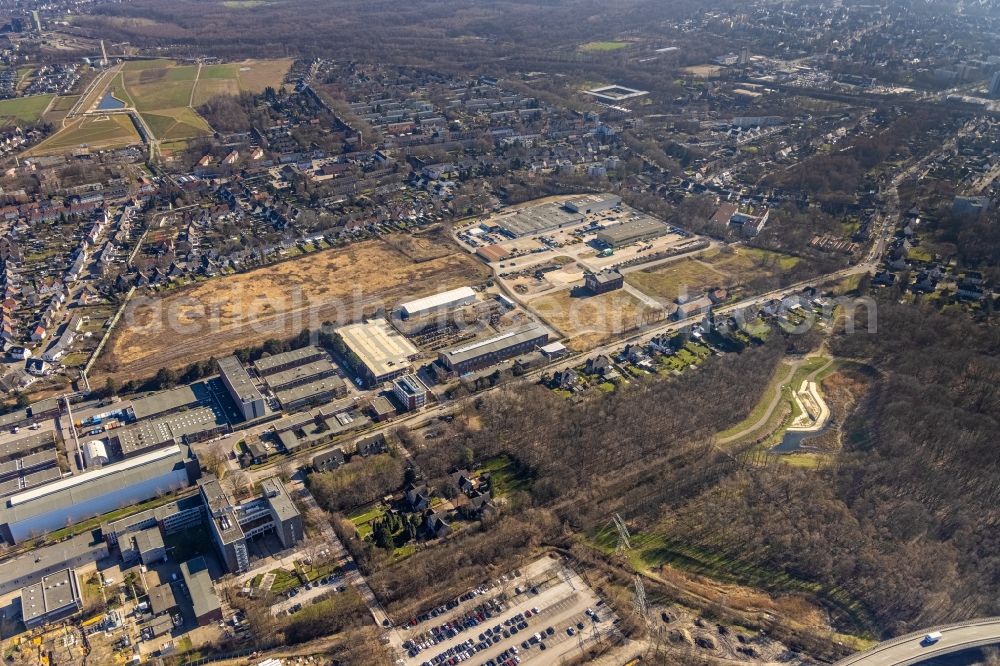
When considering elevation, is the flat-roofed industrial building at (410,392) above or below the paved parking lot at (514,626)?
above

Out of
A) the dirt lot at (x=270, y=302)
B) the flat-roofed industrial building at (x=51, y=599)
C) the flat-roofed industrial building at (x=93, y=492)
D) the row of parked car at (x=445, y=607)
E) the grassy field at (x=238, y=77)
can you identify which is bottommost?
the row of parked car at (x=445, y=607)

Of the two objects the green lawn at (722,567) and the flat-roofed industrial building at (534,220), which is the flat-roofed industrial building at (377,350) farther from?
the flat-roofed industrial building at (534,220)

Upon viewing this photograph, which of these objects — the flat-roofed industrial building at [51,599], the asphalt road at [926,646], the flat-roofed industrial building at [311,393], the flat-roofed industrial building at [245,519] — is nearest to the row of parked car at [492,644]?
the flat-roofed industrial building at [245,519]

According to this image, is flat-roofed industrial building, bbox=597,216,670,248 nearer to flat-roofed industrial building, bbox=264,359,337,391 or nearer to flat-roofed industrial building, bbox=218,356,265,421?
flat-roofed industrial building, bbox=264,359,337,391

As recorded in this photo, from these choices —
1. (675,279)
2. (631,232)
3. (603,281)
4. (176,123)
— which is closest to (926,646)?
(603,281)

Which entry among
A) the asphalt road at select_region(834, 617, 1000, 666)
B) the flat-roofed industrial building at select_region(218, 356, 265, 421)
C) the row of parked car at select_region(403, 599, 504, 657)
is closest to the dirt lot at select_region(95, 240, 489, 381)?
the flat-roofed industrial building at select_region(218, 356, 265, 421)

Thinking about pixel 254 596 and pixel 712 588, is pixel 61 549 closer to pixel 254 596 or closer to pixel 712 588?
pixel 254 596

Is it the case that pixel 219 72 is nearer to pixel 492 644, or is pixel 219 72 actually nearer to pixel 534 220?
pixel 534 220
